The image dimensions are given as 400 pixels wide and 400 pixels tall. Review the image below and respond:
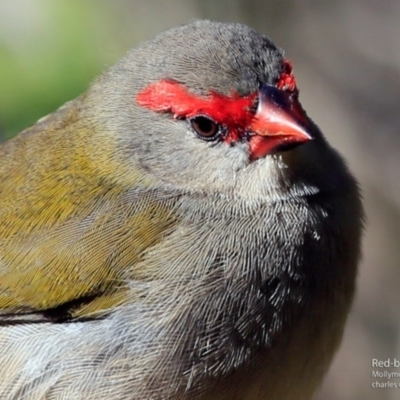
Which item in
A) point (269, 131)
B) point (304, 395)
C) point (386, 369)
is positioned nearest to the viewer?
point (269, 131)

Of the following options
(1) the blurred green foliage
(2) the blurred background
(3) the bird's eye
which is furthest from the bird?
(2) the blurred background

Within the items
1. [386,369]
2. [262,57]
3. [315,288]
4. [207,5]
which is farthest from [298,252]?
[207,5]

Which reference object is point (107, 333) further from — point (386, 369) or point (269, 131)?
point (386, 369)

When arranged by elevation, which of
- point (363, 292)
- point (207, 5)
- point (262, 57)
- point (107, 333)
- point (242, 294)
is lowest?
point (107, 333)

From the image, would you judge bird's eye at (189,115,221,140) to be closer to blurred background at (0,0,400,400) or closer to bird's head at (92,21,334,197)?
bird's head at (92,21,334,197)

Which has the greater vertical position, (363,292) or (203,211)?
(363,292)

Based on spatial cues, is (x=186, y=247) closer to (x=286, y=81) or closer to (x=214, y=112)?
(x=214, y=112)

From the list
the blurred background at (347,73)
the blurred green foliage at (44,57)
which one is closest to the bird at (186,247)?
the blurred green foliage at (44,57)
